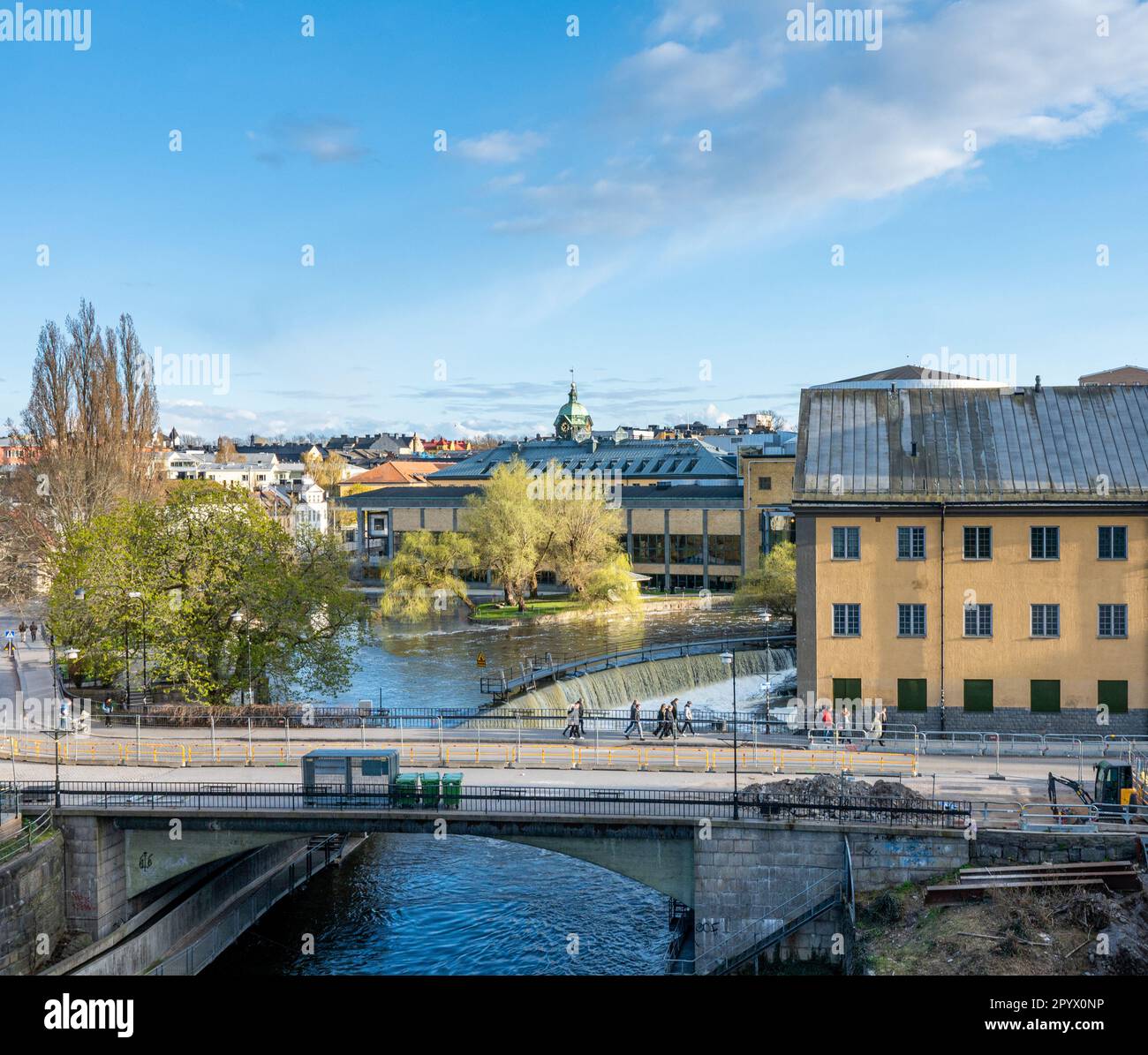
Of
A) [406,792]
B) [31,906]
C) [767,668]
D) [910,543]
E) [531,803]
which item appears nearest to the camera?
[31,906]

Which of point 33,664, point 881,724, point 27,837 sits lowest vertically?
point 27,837

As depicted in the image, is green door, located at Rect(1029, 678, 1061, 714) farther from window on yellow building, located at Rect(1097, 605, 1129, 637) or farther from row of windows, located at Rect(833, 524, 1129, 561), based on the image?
row of windows, located at Rect(833, 524, 1129, 561)

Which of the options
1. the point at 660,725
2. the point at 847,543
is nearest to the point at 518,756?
the point at 660,725

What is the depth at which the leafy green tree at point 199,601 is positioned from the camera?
44.3m

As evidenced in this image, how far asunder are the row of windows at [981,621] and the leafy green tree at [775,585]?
3028 centimetres

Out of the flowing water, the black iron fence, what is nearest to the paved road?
the black iron fence

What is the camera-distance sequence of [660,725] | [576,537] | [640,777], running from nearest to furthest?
[640,777] < [660,725] < [576,537]

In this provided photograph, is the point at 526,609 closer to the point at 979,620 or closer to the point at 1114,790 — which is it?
the point at 979,620

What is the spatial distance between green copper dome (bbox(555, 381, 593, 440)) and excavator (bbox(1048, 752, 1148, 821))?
139 meters

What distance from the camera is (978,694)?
41312 mm

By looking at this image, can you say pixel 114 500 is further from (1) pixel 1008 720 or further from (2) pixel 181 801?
(1) pixel 1008 720

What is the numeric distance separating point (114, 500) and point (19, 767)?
1597 inches

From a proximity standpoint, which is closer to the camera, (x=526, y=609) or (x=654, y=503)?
(x=526, y=609)

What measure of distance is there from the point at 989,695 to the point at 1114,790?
414 inches
